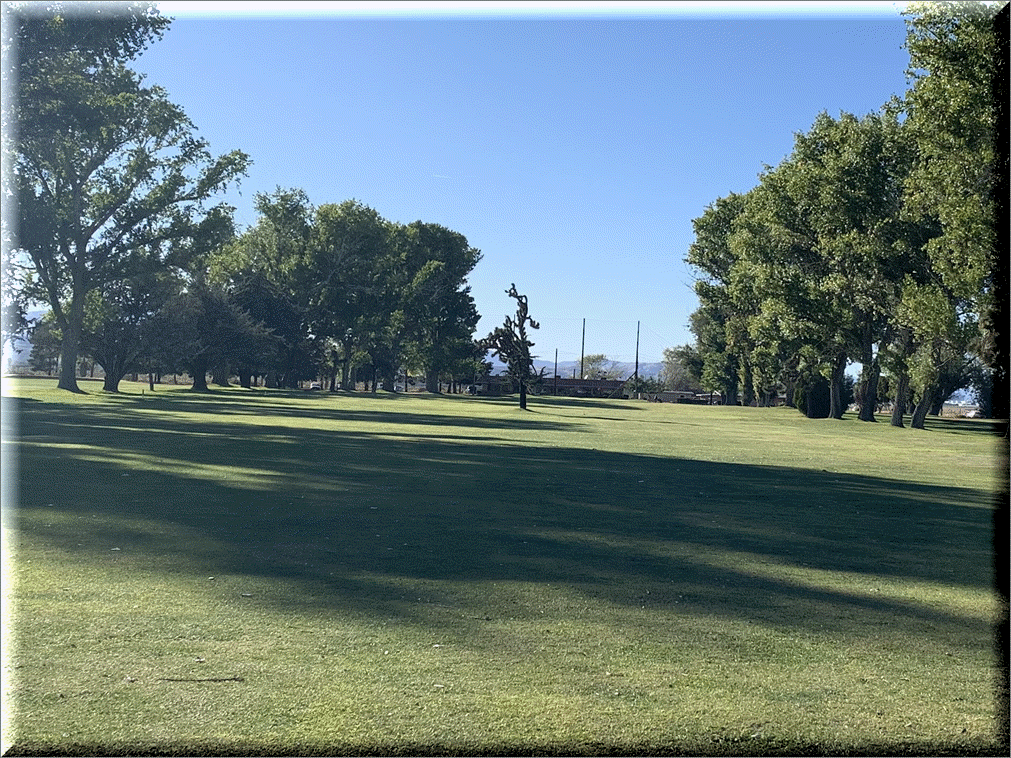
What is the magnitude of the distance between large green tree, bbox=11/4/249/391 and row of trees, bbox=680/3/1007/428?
3068 cm

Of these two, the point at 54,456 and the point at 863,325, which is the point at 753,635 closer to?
the point at 54,456

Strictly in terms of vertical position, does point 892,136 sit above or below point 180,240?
above

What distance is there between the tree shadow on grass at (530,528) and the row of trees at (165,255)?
5.34 metres

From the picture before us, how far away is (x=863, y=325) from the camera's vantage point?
53156mm

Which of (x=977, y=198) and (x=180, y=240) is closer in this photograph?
(x=977, y=198)

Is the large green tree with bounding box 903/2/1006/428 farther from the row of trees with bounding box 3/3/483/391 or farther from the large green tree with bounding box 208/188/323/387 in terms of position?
the large green tree with bounding box 208/188/323/387

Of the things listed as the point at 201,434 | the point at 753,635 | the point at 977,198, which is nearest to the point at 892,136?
the point at 977,198

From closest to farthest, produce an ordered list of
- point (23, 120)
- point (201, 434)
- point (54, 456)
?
1. point (54, 456)
2. point (201, 434)
3. point (23, 120)

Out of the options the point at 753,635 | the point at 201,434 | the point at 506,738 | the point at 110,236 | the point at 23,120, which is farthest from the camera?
the point at 110,236

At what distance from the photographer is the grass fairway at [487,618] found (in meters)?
4.75

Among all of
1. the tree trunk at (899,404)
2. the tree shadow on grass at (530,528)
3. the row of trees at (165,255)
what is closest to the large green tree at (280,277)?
the row of trees at (165,255)

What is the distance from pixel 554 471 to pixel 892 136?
119 ft

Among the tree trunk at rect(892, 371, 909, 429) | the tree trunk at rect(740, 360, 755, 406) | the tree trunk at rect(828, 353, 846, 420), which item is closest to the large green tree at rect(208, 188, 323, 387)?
the tree trunk at rect(740, 360, 755, 406)

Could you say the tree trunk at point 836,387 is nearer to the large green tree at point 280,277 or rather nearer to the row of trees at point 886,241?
the row of trees at point 886,241
